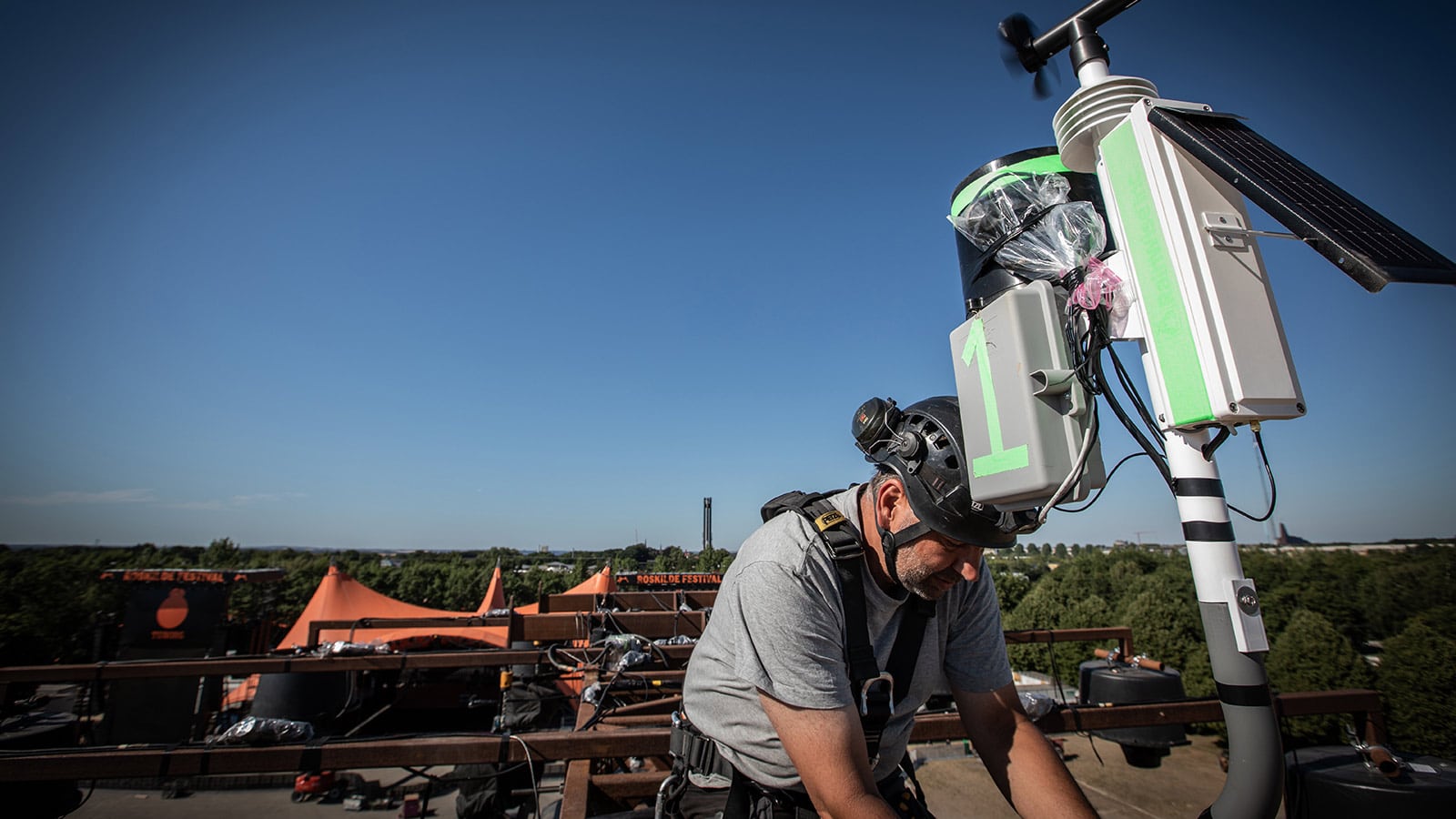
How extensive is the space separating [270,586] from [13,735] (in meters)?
38.3

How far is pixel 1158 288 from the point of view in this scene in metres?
1.29

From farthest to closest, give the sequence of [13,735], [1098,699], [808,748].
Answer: [1098,699], [13,735], [808,748]

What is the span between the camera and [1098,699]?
5.50 meters

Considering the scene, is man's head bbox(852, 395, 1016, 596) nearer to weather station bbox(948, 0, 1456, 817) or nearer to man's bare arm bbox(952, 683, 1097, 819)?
weather station bbox(948, 0, 1456, 817)

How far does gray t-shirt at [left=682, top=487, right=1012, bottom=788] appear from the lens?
1703 millimetres

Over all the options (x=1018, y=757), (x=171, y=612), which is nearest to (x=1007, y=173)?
(x=1018, y=757)

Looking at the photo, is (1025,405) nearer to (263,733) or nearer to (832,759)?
(832,759)

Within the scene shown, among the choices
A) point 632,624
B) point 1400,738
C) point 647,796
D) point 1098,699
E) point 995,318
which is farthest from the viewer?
point 1400,738

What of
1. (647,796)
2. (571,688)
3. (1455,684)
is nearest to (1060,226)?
(647,796)

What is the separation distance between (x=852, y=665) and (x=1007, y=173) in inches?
62.2

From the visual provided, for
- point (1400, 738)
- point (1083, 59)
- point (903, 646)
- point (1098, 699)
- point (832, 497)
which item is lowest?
point (1400, 738)

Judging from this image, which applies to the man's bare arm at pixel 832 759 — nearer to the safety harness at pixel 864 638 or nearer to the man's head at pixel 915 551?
the safety harness at pixel 864 638

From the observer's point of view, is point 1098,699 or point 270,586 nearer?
point 1098,699

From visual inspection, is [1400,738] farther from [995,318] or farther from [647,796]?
[995,318]
